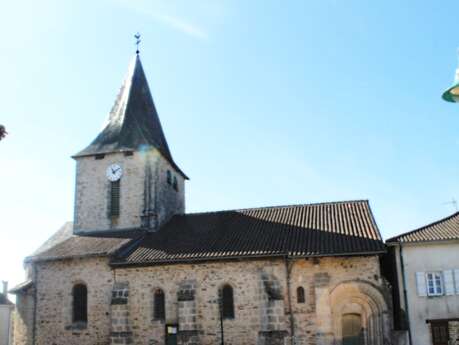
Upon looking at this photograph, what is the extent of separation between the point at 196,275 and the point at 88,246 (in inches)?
222

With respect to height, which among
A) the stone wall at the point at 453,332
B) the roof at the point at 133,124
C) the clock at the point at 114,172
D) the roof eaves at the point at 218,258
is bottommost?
the stone wall at the point at 453,332

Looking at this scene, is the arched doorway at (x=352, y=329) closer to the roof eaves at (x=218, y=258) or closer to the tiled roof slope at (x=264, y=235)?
the roof eaves at (x=218, y=258)

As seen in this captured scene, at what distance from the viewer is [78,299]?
84.6 feet

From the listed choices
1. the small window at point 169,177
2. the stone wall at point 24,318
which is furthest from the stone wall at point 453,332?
the stone wall at point 24,318

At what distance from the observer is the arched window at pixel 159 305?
2445 cm

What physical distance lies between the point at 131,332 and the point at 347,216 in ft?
35.0

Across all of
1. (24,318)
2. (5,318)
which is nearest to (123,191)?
(24,318)

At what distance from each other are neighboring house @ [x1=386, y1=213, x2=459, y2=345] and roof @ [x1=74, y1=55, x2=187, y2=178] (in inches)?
523

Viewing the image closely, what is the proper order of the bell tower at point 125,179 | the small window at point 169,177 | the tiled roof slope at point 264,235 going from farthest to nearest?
the small window at point 169,177 → the bell tower at point 125,179 → the tiled roof slope at point 264,235

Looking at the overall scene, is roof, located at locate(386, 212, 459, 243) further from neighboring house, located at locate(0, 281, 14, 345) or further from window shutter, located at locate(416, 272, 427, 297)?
neighboring house, located at locate(0, 281, 14, 345)

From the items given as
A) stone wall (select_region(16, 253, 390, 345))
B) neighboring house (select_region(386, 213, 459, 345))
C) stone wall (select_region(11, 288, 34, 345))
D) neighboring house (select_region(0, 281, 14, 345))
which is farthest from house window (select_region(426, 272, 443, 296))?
neighboring house (select_region(0, 281, 14, 345))

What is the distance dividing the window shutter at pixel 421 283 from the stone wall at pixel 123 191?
12.4 m

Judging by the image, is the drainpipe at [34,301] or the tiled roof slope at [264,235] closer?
the tiled roof slope at [264,235]

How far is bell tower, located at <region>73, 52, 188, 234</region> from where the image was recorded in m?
28.9
